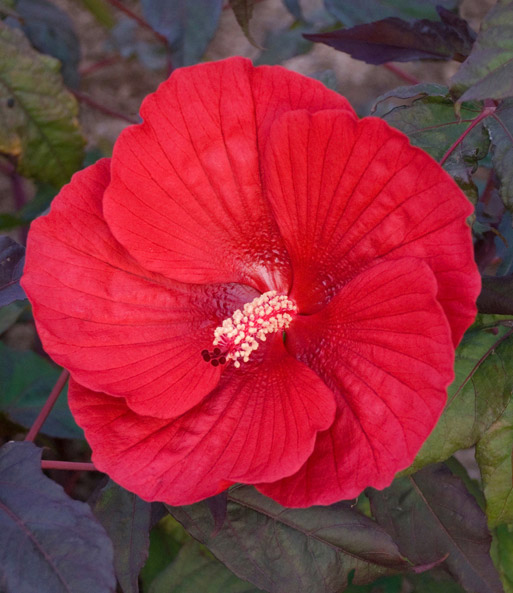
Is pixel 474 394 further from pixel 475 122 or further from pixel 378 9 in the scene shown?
pixel 378 9

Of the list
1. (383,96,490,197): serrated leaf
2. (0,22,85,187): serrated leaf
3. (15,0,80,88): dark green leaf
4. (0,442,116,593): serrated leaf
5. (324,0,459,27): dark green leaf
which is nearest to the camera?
(0,442,116,593): serrated leaf

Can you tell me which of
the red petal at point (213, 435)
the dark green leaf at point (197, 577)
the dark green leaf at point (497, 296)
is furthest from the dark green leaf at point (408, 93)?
the dark green leaf at point (197, 577)

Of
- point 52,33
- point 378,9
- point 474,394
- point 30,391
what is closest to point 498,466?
point 474,394

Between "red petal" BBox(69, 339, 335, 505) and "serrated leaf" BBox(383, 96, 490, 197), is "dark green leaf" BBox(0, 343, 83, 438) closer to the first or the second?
"red petal" BBox(69, 339, 335, 505)

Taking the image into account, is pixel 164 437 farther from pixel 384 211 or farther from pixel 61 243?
pixel 384 211

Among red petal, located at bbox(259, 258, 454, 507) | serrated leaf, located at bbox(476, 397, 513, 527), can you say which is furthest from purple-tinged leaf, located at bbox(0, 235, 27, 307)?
serrated leaf, located at bbox(476, 397, 513, 527)

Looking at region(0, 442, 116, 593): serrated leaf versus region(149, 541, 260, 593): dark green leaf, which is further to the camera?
region(149, 541, 260, 593): dark green leaf

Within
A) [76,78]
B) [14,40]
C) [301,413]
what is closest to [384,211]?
[301,413]
